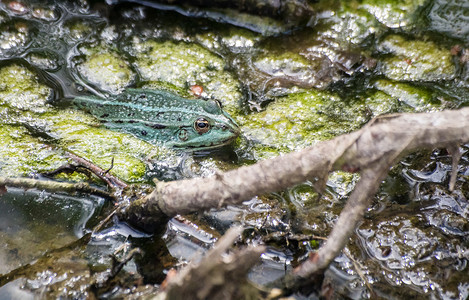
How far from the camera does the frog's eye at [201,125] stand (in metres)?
2.70

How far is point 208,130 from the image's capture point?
2.72 meters

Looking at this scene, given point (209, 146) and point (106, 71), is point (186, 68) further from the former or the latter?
point (209, 146)

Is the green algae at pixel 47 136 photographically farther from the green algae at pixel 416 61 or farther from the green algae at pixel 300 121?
the green algae at pixel 416 61

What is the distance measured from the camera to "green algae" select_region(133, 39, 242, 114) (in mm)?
3008

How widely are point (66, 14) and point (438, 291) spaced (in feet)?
10.4

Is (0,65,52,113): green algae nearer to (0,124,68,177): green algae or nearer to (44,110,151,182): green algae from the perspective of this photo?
(44,110,151,182): green algae

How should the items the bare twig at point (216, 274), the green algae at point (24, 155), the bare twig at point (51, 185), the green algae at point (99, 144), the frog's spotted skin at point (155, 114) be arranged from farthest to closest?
the frog's spotted skin at point (155, 114), the green algae at point (99, 144), the green algae at point (24, 155), the bare twig at point (51, 185), the bare twig at point (216, 274)

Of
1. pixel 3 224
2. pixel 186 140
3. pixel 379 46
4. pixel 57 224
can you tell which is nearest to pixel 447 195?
pixel 379 46

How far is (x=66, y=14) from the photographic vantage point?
3242 mm

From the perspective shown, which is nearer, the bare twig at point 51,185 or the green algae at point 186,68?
the bare twig at point 51,185

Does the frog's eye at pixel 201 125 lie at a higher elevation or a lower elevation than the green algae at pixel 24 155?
higher

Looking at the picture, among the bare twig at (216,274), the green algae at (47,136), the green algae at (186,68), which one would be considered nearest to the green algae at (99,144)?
the green algae at (47,136)

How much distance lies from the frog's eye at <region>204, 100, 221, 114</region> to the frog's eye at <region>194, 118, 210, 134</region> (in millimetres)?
83

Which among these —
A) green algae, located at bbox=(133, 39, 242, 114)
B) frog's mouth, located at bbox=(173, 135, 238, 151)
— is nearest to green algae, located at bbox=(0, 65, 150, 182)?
frog's mouth, located at bbox=(173, 135, 238, 151)
